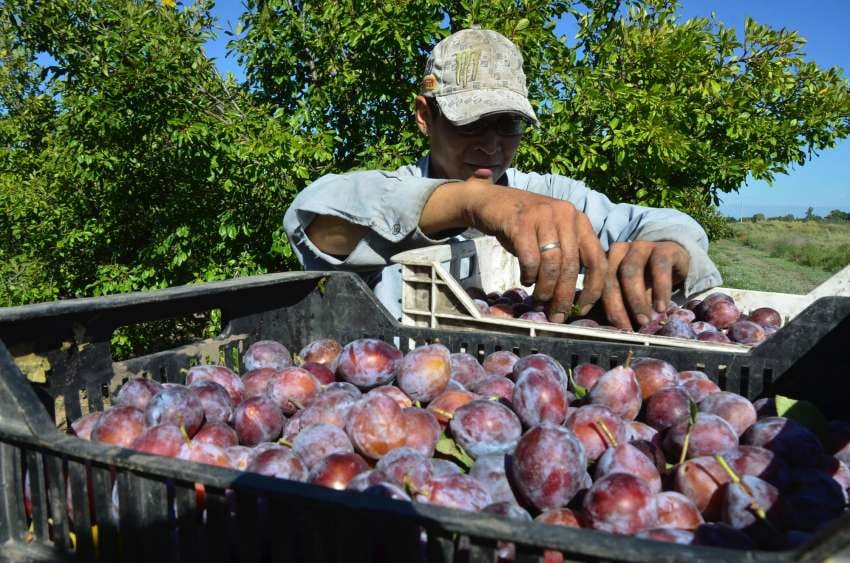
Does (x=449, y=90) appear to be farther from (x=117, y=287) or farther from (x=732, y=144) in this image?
(x=117, y=287)

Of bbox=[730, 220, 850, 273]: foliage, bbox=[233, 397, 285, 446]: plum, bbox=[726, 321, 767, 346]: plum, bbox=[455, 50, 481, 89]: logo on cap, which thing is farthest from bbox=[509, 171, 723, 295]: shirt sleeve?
bbox=[730, 220, 850, 273]: foliage

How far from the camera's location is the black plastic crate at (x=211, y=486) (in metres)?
0.58

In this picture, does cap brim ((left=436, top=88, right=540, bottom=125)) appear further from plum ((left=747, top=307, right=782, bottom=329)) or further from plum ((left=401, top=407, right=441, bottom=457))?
plum ((left=401, top=407, right=441, bottom=457))

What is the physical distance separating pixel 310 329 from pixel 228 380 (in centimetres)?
41

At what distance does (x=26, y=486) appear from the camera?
0.87m

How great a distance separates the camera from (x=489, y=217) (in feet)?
5.49

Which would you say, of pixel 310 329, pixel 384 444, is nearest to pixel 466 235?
pixel 310 329

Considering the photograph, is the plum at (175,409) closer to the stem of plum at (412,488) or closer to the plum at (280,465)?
the plum at (280,465)

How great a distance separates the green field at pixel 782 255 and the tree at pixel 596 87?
21.7 feet

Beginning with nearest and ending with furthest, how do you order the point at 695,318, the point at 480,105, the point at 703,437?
the point at 703,437 < the point at 695,318 < the point at 480,105

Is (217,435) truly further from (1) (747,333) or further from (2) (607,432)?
(1) (747,333)

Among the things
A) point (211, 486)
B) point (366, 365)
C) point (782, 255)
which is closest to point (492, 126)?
point (366, 365)

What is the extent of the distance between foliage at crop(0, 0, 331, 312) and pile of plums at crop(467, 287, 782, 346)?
208 centimetres

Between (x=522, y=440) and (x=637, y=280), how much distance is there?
0.92 meters
